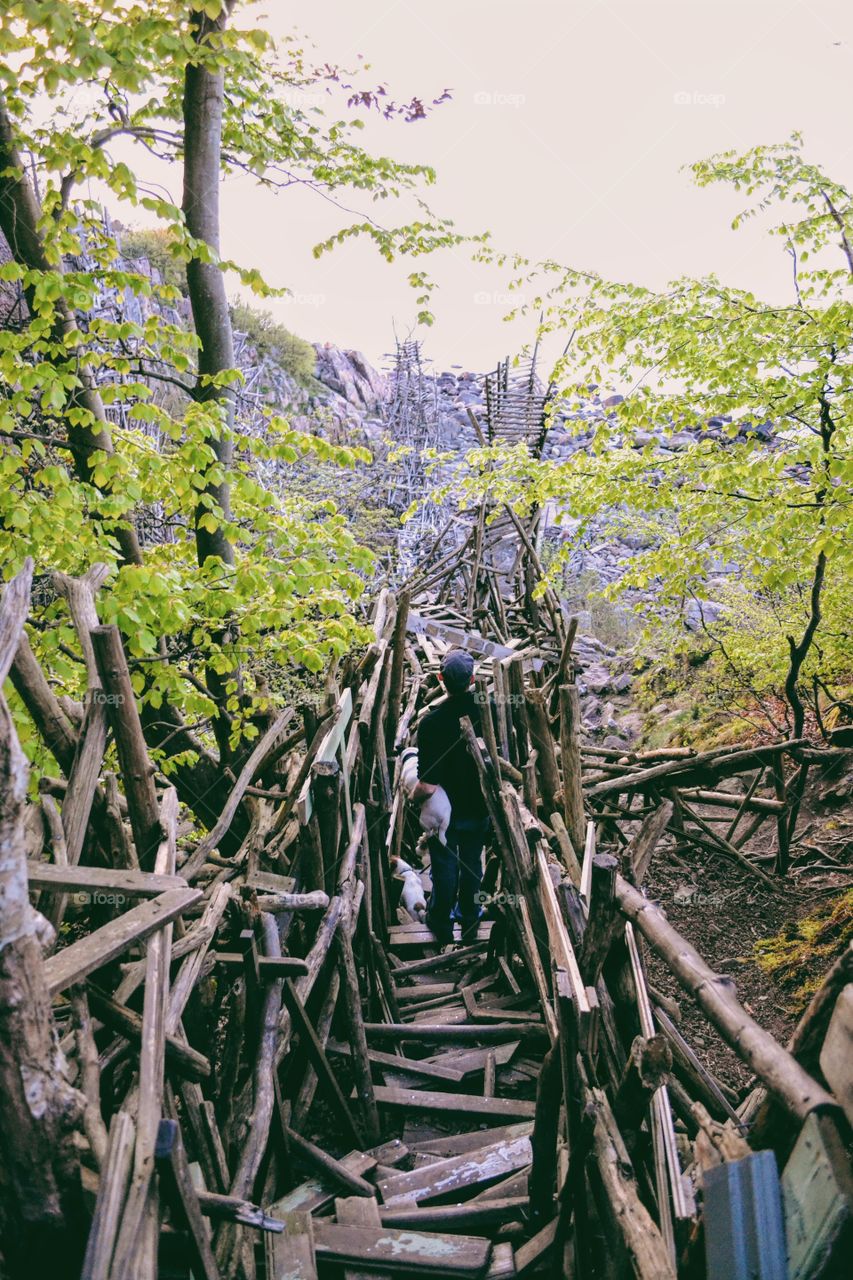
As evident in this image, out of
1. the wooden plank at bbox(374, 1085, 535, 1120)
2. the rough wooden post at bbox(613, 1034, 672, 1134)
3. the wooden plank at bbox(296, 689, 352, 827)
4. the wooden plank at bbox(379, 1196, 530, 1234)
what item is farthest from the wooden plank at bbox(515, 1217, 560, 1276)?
the wooden plank at bbox(296, 689, 352, 827)

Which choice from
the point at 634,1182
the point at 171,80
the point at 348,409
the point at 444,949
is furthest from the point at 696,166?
the point at 348,409

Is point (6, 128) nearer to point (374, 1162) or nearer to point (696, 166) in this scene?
point (696, 166)

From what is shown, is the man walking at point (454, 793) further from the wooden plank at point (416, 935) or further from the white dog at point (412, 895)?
the white dog at point (412, 895)

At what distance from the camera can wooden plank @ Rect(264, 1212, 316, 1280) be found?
7.20ft

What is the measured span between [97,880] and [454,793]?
2.83m

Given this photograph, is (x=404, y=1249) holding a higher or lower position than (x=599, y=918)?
lower

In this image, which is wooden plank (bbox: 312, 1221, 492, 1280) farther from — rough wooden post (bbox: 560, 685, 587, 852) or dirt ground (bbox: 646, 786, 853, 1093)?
dirt ground (bbox: 646, 786, 853, 1093)

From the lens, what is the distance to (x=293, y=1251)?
2268 millimetres

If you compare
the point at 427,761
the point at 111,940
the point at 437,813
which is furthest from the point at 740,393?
the point at 111,940

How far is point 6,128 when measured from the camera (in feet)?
15.4

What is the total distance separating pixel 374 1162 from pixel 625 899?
62.3 inches

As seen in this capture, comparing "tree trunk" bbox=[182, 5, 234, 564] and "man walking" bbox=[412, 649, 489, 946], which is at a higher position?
"tree trunk" bbox=[182, 5, 234, 564]

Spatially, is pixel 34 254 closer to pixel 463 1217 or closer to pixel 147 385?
pixel 147 385

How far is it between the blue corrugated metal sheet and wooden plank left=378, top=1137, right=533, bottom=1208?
1.49m
